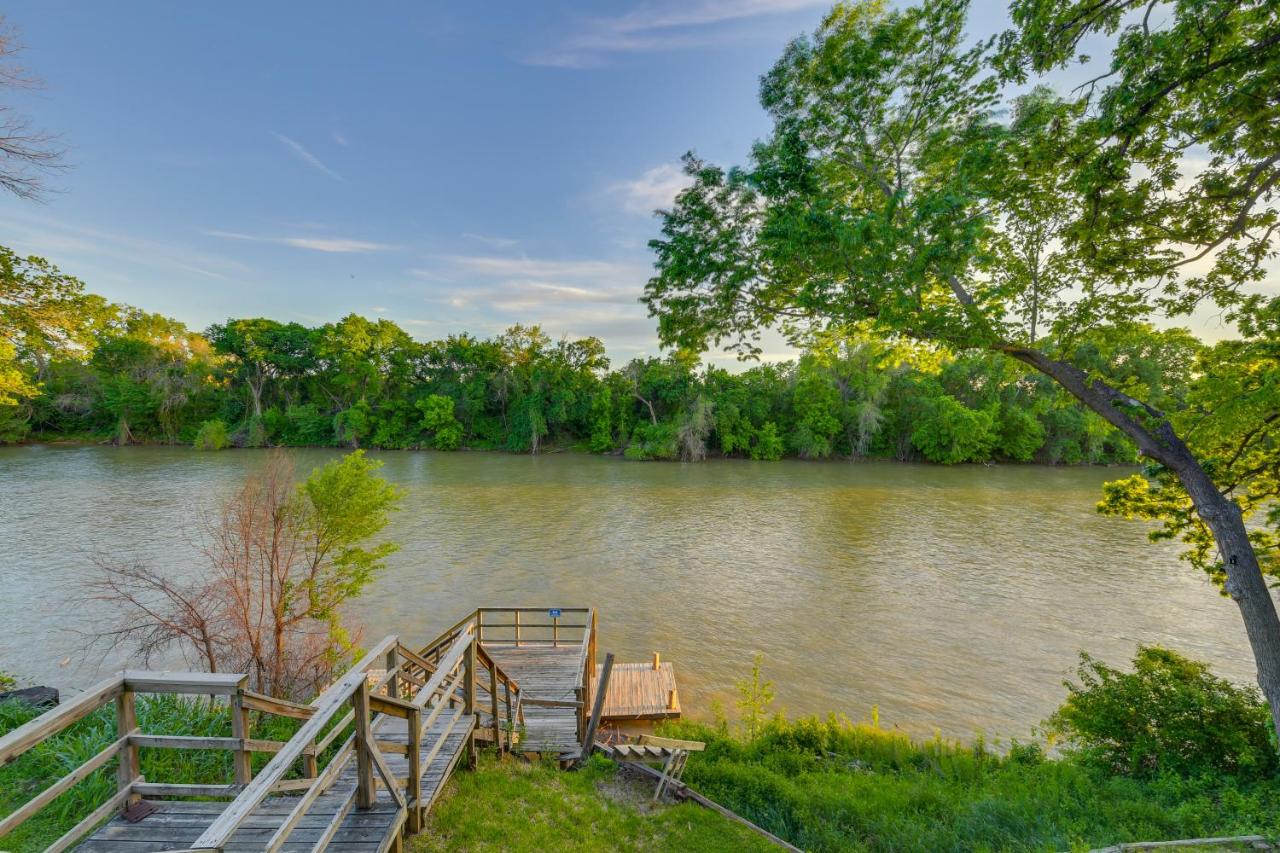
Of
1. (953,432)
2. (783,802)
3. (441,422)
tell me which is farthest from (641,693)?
(441,422)

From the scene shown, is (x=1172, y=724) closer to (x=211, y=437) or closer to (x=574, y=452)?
(x=574, y=452)

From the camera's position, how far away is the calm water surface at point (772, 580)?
1023 centimetres

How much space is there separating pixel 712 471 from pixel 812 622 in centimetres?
2586

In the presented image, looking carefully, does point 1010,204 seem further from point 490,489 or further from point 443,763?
point 490,489

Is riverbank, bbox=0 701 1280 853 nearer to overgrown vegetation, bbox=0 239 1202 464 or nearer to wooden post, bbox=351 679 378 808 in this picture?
wooden post, bbox=351 679 378 808

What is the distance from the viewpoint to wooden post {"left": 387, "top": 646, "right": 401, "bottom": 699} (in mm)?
4032

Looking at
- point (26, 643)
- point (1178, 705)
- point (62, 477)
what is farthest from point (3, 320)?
point (62, 477)

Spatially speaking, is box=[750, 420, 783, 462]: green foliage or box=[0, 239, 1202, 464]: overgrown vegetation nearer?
box=[0, 239, 1202, 464]: overgrown vegetation

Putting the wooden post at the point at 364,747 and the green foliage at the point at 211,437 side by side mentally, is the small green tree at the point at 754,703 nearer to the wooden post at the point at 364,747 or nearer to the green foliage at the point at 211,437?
the wooden post at the point at 364,747

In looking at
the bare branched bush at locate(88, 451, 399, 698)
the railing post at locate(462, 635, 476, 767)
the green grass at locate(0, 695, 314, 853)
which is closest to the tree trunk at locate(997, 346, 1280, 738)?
the railing post at locate(462, 635, 476, 767)

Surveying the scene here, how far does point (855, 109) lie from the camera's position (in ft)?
21.5

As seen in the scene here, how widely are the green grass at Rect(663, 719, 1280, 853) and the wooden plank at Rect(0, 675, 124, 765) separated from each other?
19.3ft

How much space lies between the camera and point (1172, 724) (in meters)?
5.77

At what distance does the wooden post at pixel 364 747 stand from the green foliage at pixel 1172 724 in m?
7.86
